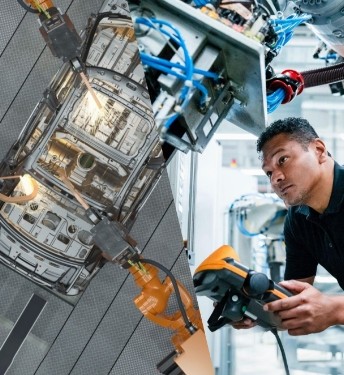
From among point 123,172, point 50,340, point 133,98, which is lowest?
point 50,340

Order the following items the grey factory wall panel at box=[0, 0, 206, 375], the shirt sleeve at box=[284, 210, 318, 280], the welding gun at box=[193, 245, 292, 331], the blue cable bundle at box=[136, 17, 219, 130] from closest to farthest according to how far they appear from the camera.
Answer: the grey factory wall panel at box=[0, 0, 206, 375], the blue cable bundle at box=[136, 17, 219, 130], the welding gun at box=[193, 245, 292, 331], the shirt sleeve at box=[284, 210, 318, 280]

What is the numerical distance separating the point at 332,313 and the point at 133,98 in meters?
0.89

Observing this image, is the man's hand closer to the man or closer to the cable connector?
the man

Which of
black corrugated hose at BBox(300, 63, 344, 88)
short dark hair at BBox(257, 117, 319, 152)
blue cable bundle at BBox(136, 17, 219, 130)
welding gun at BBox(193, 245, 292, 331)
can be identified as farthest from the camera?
black corrugated hose at BBox(300, 63, 344, 88)

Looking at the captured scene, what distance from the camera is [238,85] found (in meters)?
1.33

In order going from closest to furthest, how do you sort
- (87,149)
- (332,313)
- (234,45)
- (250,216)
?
(87,149) < (234,45) < (332,313) < (250,216)

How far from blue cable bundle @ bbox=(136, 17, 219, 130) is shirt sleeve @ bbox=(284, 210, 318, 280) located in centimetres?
88

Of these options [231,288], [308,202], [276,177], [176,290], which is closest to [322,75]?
[308,202]

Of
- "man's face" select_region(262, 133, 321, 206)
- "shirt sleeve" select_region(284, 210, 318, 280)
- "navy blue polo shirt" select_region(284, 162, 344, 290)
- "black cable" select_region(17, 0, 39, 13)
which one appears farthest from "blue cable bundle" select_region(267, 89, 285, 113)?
"black cable" select_region(17, 0, 39, 13)

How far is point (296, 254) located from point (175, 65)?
1.04 meters

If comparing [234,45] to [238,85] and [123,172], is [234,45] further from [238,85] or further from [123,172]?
[123,172]

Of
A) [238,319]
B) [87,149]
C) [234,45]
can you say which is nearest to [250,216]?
[238,319]

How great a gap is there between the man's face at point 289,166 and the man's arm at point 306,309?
0.79 ft

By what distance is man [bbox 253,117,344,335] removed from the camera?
1.51 metres
